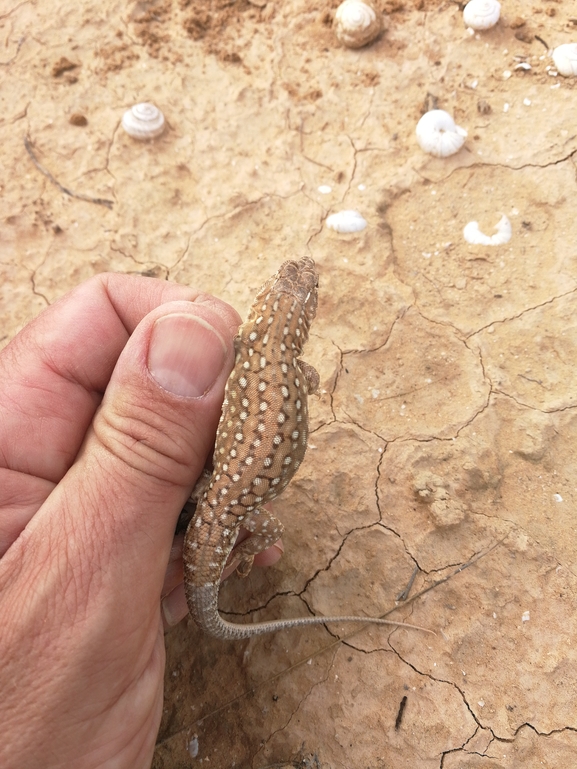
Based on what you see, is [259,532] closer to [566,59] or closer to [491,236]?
[491,236]

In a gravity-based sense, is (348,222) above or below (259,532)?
above

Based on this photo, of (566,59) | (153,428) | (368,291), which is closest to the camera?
(153,428)

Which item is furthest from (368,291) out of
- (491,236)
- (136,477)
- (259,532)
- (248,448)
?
(136,477)

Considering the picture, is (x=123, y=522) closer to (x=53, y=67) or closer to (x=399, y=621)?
(x=399, y=621)


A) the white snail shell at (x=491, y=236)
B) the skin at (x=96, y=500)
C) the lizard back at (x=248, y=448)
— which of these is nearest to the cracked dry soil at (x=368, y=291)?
the white snail shell at (x=491, y=236)

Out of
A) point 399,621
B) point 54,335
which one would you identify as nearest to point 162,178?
point 54,335
